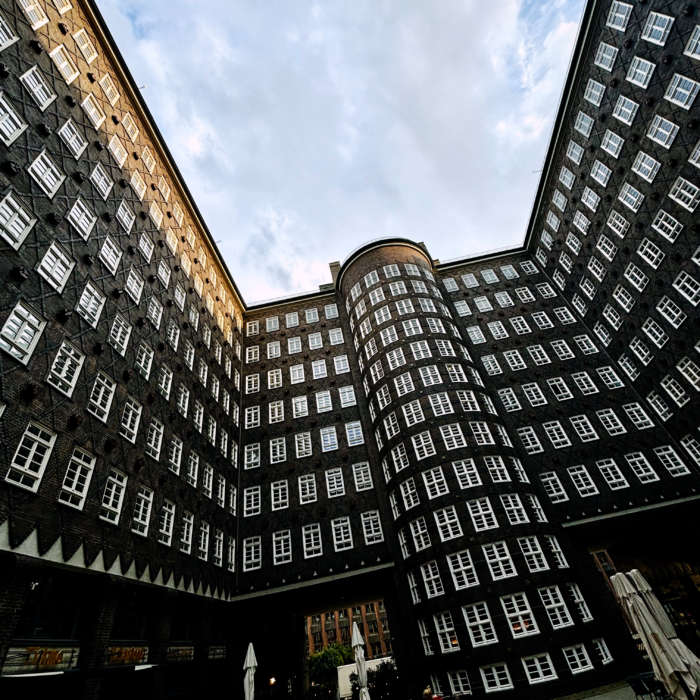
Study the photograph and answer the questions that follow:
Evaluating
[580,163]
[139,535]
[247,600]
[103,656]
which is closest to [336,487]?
[247,600]

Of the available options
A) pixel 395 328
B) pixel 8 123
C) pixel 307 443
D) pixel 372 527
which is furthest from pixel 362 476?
pixel 8 123

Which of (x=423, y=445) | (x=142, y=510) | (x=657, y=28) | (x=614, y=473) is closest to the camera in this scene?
(x=142, y=510)

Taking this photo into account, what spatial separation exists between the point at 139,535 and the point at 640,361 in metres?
38.7

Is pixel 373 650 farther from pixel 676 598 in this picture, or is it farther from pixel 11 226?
pixel 11 226

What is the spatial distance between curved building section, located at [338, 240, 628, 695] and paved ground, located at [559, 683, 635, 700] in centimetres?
78

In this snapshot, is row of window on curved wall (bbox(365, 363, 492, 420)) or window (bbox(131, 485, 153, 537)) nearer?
window (bbox(131, 485, 153, 537))

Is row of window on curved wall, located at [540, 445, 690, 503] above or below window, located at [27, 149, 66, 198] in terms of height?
below

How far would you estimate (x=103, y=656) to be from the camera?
17750 mm

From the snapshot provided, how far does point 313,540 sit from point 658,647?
2383 centimetres

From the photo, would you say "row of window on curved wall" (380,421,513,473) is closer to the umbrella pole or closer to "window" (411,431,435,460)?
"window" (411,431,435,460)

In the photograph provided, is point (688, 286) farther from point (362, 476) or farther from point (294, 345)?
point (294, 345)

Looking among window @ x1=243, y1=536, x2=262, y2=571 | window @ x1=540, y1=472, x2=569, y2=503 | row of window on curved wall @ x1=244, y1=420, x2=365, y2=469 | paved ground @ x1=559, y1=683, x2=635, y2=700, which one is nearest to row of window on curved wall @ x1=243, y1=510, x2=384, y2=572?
window @ x1=243, y1=536, x2=262, y2=571

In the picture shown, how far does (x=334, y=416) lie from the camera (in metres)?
40.7

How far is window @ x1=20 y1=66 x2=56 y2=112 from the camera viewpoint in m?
21.1
